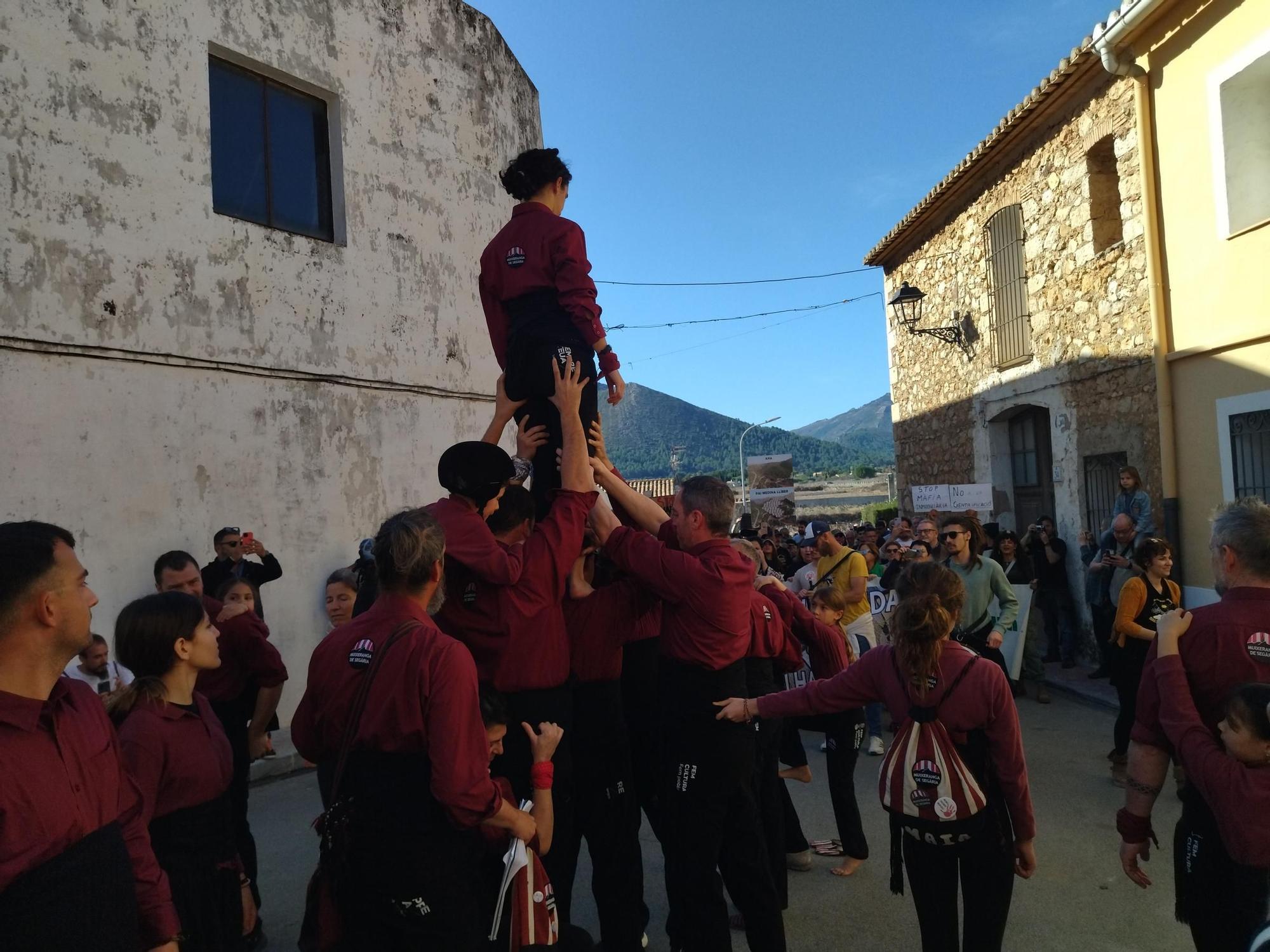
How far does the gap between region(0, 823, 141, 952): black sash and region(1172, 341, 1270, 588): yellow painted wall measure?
9.68m

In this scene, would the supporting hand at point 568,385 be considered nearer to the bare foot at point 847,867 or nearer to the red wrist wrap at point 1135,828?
the red wrist wrap at point 1135,828

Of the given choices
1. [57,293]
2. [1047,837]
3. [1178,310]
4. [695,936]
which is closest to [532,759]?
[695,936]

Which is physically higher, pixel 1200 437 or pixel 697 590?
pixel 1200 437

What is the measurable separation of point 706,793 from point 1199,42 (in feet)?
30.5

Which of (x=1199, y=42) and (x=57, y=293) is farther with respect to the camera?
(x=1199, y=42)

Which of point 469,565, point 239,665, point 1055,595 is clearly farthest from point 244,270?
point 1055,595

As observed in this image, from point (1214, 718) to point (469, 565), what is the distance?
248 centimetres

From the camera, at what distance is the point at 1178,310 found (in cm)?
938

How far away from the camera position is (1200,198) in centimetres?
895

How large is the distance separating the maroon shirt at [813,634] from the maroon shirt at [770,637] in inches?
9.3

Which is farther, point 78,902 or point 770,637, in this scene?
point 770,637

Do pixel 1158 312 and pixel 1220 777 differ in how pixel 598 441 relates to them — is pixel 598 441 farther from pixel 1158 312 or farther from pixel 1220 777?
pixel 1158 312

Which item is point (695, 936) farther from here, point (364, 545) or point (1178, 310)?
point (1178, 310)

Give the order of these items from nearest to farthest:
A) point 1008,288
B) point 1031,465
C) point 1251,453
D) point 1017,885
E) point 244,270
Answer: point 1017,885, point 244,270, point 1251,453, point 1008,288, point 1031,465
